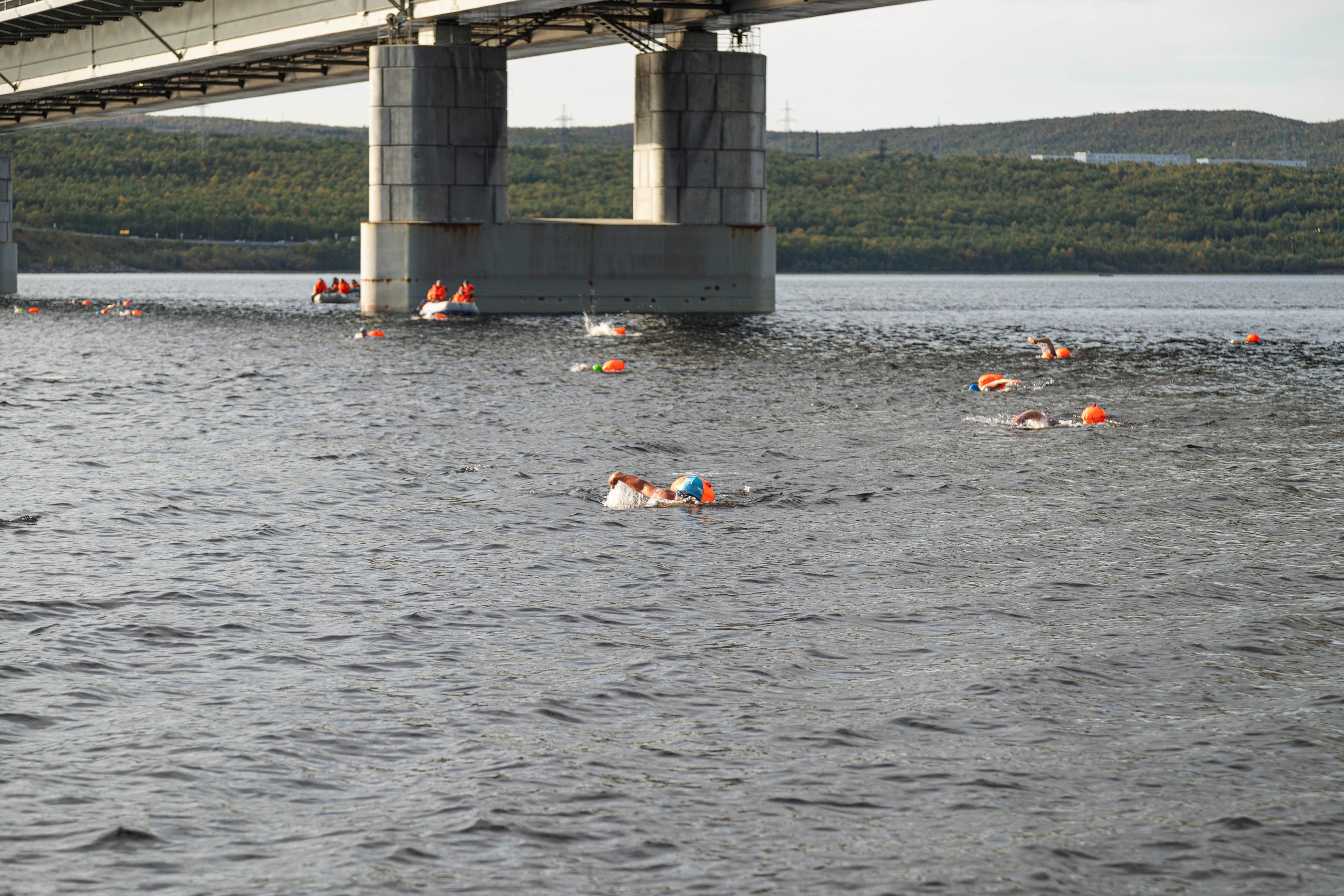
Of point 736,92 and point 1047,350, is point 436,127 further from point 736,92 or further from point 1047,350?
point 1047,350

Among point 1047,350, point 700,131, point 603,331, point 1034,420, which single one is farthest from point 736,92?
point 1034,420

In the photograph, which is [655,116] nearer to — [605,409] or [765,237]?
[765,237]

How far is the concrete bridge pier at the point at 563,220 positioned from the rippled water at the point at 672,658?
33059mm

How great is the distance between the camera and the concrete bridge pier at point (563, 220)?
205ft

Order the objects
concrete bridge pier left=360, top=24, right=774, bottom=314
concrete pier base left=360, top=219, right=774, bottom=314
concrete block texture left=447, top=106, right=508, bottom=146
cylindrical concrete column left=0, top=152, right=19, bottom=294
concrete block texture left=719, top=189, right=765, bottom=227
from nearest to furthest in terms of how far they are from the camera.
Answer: concrete bridge pier left=360, top=24, right=774, bottom=314, concrete block texture left=447, top=106, right=508, bottom=146, concrete pier base left=360, top=219, right=774, bottom=314, concrete block texture left=719, top=189, right=765, bottom=227, cylindrical concrete column left=0, top=152, right=19, bottom=294

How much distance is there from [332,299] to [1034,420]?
2409 inches

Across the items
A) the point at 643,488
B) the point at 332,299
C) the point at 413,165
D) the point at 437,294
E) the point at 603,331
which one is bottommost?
the point at 643,488

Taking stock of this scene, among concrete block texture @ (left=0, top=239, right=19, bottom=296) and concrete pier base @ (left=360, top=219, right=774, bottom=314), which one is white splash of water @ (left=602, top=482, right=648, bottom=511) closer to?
concrete pier base @ (left=360, top=219, right=774, bottom=314)

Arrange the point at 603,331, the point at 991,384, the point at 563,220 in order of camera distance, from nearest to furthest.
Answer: the point at 991,384, the point at 603,331, the point at 563,220

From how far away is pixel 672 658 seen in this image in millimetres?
13008

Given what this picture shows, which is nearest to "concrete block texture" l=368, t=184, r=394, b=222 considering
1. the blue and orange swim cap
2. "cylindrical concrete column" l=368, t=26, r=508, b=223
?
"cylindrical concrete column" l=368, t=26, r=508, b=223

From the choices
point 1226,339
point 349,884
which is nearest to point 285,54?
point 1226,339

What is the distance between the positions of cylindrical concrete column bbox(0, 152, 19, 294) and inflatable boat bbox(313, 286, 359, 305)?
1121 inches

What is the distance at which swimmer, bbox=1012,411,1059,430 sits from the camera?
30688 millimetres
